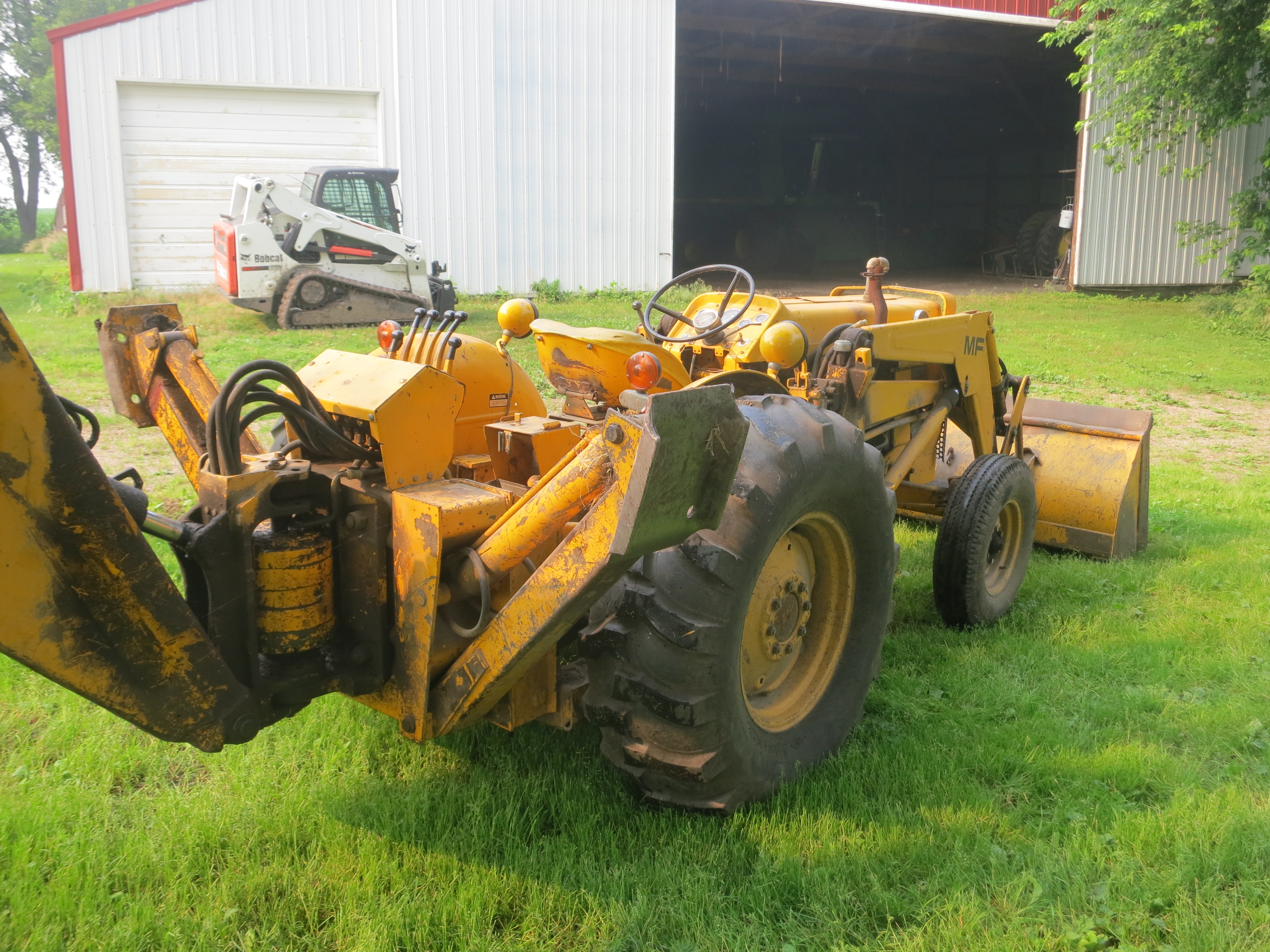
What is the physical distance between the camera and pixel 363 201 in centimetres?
1483

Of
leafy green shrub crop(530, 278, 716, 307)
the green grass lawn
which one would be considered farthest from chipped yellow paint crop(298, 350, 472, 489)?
leafy green shrub crop(530, 278, 716, 307)

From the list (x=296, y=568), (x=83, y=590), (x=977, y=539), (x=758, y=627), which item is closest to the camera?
(x=83, y=590)

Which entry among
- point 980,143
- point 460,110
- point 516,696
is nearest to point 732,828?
point 516,696

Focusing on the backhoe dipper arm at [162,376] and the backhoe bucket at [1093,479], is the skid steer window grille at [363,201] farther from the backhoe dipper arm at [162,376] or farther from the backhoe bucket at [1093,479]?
the backhoe dipper arm at [162,376]

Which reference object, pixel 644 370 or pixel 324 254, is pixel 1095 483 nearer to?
pixel 644 370

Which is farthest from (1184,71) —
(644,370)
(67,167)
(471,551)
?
(471,551)

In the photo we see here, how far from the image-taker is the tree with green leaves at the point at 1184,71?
1492 cm

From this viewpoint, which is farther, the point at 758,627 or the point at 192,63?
the point at 192,63

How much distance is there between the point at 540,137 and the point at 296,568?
15.0m

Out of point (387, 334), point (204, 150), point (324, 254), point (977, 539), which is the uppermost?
point (204, 150)

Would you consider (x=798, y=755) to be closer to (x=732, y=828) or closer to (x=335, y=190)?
(x=732, y=828)

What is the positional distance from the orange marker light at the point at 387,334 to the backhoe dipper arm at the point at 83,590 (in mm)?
1530

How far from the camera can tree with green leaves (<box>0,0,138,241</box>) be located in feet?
134

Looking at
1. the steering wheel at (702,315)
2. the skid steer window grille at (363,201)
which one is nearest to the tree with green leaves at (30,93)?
the skid steer window grille at (363,201)
